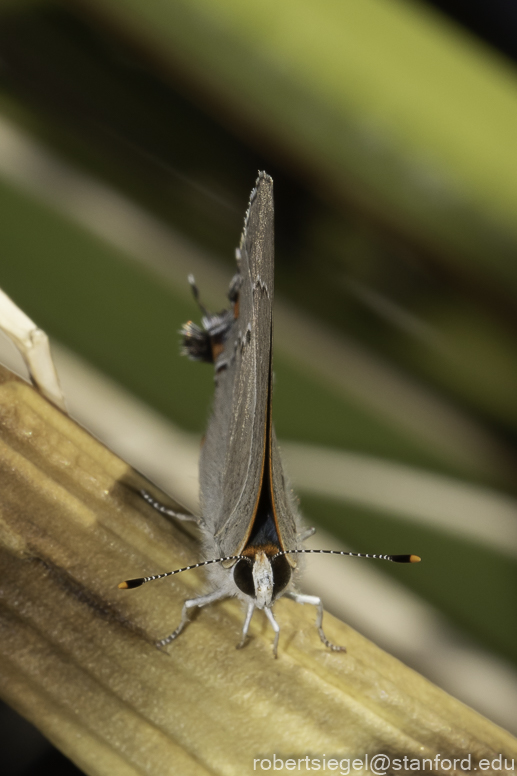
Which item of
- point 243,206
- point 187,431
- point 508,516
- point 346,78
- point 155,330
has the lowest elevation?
point 187,431

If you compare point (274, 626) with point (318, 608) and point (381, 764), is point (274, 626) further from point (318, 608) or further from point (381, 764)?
point (381, 764)

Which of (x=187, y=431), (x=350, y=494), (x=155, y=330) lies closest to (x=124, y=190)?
(x=155, y=330)

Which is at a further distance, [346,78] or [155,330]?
[155,330]

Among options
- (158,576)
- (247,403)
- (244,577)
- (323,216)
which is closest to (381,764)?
(244,577)

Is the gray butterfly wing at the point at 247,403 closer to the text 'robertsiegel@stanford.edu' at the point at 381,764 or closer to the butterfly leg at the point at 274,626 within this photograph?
the butterfly leg at the point at 274,626

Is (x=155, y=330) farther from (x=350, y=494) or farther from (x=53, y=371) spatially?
(x=53, y=371)

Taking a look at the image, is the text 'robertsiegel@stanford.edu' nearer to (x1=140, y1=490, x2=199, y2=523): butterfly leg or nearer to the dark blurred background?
(x1=140, y1=490, x2=199, y2=523): butterfly leg
